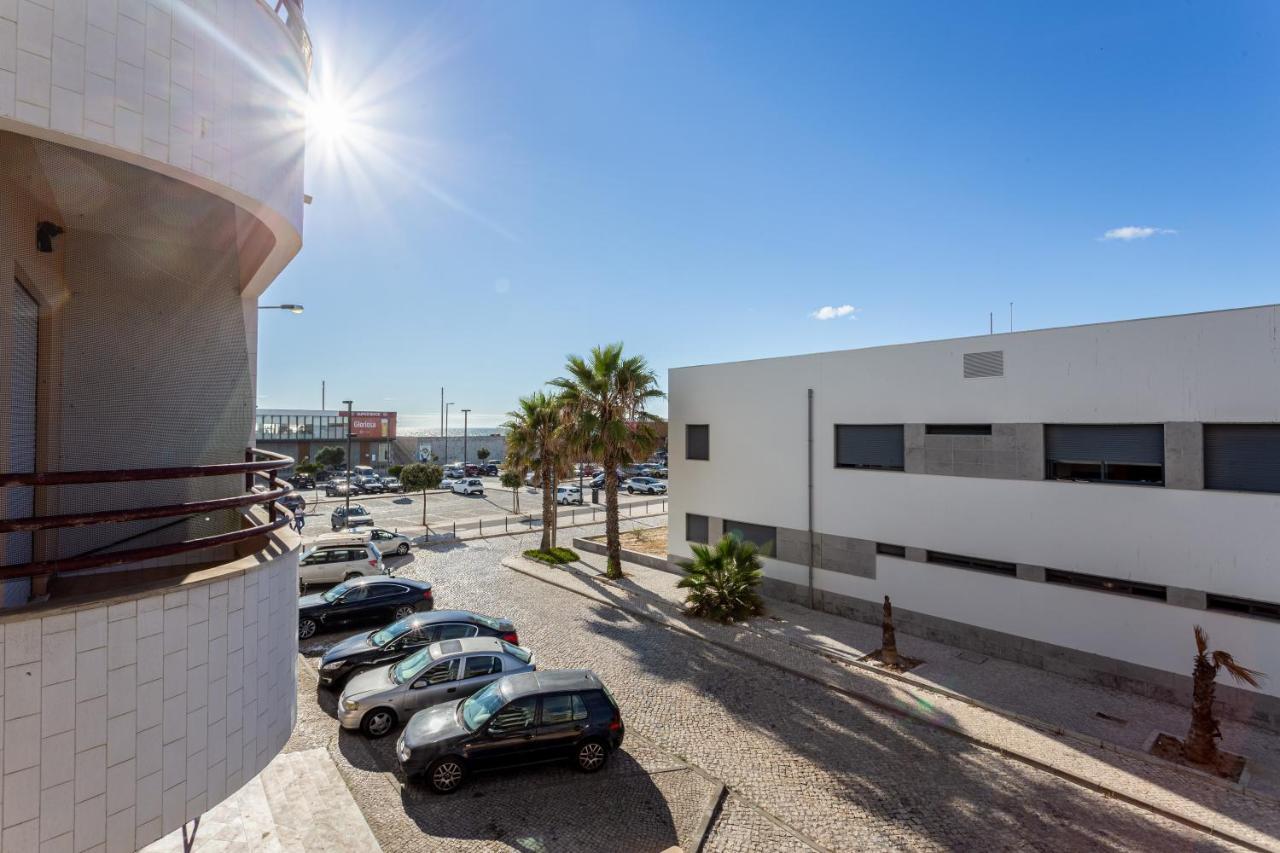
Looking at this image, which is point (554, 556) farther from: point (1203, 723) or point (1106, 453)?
point (1203, 723)

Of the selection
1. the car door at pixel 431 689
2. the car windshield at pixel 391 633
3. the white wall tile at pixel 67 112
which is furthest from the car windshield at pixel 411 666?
the white wall tile at pixel 67 112

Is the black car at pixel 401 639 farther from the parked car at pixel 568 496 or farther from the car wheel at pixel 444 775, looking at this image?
the parked car at pixel 568 496

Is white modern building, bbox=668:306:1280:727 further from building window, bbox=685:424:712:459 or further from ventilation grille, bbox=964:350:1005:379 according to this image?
building window, bbox=685:424:712:459

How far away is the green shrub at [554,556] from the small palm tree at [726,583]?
277 inches

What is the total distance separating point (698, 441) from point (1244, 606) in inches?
532

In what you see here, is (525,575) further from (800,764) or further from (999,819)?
(999,819)

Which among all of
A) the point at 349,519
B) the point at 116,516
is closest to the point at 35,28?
the point at 116,516

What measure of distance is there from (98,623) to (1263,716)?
1617cm

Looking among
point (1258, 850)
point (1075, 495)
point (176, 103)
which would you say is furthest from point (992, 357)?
point (176, 103)

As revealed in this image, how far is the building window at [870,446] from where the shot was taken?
15.6 meters

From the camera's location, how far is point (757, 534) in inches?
732

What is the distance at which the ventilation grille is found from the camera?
44.8ft

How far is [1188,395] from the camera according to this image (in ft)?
36.7

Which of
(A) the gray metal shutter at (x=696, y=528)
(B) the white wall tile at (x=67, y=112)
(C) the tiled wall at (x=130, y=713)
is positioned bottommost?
(A) the gray metal shutter at (x=696, y=528)
